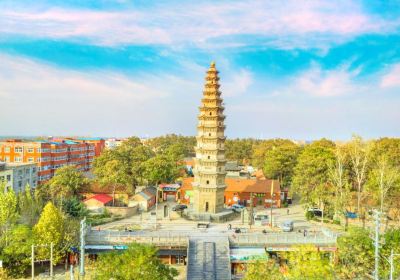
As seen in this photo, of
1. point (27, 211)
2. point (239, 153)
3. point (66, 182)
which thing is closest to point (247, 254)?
point (27, 211)

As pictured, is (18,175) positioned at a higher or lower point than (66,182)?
higher

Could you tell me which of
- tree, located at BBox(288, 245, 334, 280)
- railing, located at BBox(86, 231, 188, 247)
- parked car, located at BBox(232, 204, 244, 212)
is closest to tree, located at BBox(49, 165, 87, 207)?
railing, located at BBox(86, 231, 188, 247)

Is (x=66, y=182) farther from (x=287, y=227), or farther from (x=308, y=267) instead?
(x=308, y=267)

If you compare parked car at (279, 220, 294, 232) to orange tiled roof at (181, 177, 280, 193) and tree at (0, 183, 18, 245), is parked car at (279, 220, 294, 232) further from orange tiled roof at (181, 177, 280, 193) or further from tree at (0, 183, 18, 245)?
tree at (0, 183, 18, 245)

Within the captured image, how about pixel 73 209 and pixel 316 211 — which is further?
pixel 316 211

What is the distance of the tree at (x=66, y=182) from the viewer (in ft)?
195

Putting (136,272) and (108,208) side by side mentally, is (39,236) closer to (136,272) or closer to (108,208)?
(136,272)

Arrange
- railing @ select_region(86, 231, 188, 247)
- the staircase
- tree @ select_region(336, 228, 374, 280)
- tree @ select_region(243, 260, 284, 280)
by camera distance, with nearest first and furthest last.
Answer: tree @ select_region(243, 260, 284, 280) < tree @ select_region(336, 228, 374, 280) < the staircase < railing @ select_region(86, 231, 188, 247)

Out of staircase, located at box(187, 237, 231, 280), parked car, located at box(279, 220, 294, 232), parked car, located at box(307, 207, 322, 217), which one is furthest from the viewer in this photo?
parked car, located at box(307, 207, 322, 217)

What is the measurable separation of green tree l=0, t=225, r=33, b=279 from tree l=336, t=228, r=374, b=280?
92.5 feet

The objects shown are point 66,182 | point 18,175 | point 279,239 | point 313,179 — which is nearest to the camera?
point 279,239

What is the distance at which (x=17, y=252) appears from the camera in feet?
117

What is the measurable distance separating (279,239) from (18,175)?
47.4m

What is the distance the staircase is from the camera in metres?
35.7
